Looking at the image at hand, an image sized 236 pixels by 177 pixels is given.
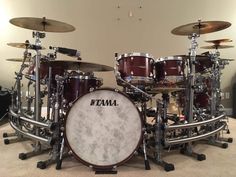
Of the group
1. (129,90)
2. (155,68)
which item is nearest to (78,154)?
(129,90)

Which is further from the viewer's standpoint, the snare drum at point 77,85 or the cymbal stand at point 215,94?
the cymbal stand at point 215,94

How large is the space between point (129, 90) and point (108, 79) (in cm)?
237

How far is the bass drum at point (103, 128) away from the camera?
187 cm

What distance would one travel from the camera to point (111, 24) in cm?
472

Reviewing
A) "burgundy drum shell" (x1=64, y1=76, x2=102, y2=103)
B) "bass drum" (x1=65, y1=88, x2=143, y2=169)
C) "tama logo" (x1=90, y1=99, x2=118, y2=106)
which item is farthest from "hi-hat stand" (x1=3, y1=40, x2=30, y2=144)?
"tama logo" (x1=90, y1=99, x2=118, y2=106)

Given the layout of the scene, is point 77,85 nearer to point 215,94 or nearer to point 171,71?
point 171,71

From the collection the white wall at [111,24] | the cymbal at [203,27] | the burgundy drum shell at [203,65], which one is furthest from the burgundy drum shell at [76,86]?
the white wall at [111,24]

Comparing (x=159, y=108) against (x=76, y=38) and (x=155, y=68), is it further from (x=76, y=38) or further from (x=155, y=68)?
(x=76, y=38)

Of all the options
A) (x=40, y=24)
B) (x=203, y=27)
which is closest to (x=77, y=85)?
(x=40, y=24)

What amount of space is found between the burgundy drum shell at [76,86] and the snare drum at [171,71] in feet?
2.17

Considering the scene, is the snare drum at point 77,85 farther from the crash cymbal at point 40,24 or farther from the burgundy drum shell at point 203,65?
the burgundy drum shell at point 203,65

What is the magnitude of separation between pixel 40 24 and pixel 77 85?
2.67 feet

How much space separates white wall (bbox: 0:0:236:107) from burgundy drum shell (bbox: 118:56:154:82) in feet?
8.49

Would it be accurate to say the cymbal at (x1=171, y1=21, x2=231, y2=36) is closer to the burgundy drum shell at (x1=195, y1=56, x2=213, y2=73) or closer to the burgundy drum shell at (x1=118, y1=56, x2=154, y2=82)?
the burgundy drum shell at (x1=195, y1=56, x2=213, y2=73)
